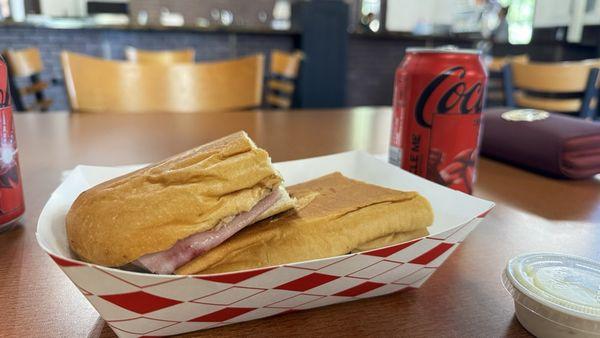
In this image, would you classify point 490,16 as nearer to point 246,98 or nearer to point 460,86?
point 246,98

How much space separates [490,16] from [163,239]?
6241 mm

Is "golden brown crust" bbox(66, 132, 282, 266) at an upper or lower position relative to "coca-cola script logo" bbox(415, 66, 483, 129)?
lower

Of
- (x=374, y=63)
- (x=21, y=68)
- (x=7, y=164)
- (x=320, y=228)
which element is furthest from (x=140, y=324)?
(x=374, y=63)

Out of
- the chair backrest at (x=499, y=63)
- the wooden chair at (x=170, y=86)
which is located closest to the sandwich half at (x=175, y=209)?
the wooden chair at (x=170, y=86)

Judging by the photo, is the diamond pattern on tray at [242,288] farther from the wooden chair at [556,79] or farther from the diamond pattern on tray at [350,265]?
the wooden chair at [556,79]

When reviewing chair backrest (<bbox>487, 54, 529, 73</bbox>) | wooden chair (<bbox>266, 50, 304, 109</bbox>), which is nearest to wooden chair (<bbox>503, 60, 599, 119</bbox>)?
chair backrest (<bbox>487, 54, 529, 73</bbox>)

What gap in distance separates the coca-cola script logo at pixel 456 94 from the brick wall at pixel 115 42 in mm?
3449

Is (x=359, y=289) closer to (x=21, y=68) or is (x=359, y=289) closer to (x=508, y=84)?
(x=21, y=68)

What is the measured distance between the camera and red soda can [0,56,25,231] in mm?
429

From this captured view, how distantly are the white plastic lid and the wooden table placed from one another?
0.10ft

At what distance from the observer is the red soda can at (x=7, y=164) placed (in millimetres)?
429

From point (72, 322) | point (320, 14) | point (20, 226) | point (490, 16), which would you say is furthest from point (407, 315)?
point (490, 16)

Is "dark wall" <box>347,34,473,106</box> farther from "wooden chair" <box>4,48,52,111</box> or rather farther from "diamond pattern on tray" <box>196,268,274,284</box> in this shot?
"diamond pattern on tray" <box>196,268,274,284</box>

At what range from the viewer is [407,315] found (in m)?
0.34
